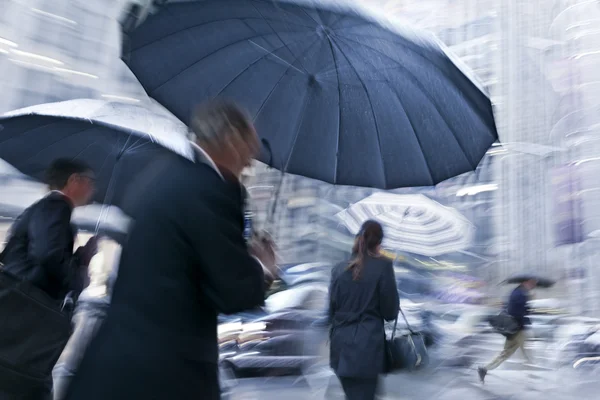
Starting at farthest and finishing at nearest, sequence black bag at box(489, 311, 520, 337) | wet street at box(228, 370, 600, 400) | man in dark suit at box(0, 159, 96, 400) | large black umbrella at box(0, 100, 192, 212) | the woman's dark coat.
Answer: black bag at box(489, 311, 520, 337)
wet street at box(228, 370, 600, 400)
large black umbrella at box(0, 100, 192, 212)
the woman's dark coat
man in dark suit at box(0, 159, 96, 400)

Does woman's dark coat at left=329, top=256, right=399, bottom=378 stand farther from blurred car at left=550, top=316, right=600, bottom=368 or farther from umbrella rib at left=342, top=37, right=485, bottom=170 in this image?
blurred car at left=550, top=316, right=600, bottom=368

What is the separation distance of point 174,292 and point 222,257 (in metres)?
0.14

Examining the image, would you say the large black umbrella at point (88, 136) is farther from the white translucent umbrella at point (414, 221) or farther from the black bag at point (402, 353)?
the white translucent umbrella at point (414, 221)

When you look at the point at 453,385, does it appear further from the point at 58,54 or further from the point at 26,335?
the point at 58,54

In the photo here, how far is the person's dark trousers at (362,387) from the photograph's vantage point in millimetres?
3945

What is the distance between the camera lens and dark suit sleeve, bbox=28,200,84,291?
274 cm

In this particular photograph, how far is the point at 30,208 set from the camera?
2861 millimetres

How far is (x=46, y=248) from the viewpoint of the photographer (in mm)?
2740

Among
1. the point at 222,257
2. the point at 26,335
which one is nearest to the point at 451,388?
the point at 26,335

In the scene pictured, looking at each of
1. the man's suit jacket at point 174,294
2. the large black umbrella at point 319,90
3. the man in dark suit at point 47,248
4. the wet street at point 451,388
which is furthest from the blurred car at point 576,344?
the man's suit jacket at point 174,294

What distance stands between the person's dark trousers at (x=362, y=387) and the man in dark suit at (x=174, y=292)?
2314mm

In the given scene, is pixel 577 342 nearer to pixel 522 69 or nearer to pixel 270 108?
pixel 270 108

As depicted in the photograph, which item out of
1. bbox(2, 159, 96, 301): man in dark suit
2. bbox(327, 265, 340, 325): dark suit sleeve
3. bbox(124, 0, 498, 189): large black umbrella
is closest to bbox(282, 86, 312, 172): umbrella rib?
bbox(124, 0, 498, 189): large black umbrella

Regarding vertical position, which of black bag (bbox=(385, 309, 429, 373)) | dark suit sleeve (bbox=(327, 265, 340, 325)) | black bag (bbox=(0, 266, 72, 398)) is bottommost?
black bag (bbox=(385, 309, 429, 373))
